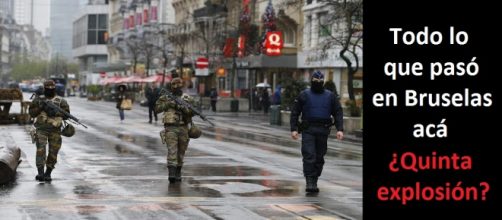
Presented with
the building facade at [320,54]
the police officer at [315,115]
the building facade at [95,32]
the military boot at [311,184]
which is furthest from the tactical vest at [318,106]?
the building facade at [95,32]

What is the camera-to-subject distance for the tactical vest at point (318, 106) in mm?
12242

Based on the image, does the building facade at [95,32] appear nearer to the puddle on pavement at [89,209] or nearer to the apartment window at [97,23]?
the apartment window at [97,23]

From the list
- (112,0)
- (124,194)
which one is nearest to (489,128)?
(124,194)

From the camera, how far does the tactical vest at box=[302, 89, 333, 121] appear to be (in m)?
12.2

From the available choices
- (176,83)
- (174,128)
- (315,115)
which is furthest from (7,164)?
(315,115)

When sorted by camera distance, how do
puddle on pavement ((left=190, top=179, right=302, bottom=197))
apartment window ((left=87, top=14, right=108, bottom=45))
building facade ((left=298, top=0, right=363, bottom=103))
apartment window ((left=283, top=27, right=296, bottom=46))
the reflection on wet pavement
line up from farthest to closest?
1. apartment window ((left=87, top=14, right=108, bottom=45))
2. apartment window ((left=283, top=27, right=296, bottom=46))
3. building facade ((left=298, top=0, right=363, bottom=103))
4. puddle on pavement ((left=190, top=179, right=302, bottom=197))
5. the reflection on wet pavement

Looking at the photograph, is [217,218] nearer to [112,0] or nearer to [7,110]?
[7,110]

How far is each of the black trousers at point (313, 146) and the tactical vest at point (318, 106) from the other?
0.45 ft

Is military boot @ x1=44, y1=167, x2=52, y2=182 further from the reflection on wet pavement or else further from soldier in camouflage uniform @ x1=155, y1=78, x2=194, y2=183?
soldier in camouflage uniform @ x1=155, y1=78, x2=194, y2=183

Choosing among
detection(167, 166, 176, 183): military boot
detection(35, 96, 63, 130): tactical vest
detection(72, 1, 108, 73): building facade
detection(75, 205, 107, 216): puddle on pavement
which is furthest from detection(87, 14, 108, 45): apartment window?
detection(75, 205, 107, 216): puddle on pavement

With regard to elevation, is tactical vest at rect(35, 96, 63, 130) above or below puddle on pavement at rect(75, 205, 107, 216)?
above

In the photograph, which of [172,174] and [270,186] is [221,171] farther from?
[270,186]

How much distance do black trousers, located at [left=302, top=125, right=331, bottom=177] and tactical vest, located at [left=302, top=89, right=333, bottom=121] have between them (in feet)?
0.45

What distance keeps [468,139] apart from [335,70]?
164 ft
